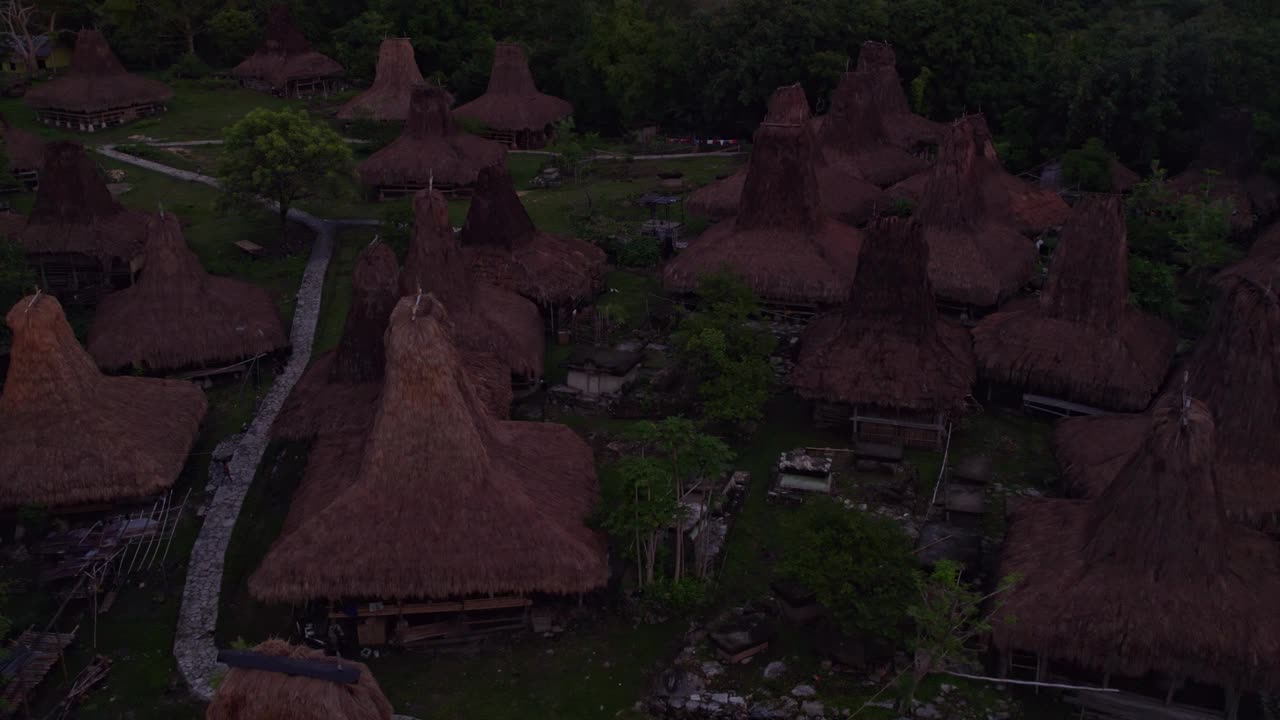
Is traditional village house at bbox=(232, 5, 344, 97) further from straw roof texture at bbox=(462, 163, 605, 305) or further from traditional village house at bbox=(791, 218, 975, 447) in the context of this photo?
traditional village house at bbox=(791, 218, 975, 447)

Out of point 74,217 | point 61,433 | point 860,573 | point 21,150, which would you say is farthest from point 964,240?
point 21,150

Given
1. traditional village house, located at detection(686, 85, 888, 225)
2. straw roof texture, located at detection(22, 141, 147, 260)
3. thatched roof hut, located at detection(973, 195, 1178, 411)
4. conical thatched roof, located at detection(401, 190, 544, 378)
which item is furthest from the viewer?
traditional village house, located at detection(686, 85, 888, 225)

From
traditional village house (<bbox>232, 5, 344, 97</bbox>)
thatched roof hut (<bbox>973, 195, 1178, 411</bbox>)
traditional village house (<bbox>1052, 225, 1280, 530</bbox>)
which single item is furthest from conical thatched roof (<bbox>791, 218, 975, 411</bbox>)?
traditional village house (<bbox>232, 5, 344, 97</bbox>)

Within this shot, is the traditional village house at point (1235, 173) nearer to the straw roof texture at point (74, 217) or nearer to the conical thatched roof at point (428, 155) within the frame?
the conical thatched roof at point (428, 155)

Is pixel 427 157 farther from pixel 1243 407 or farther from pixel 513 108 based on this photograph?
pixel 1243 407

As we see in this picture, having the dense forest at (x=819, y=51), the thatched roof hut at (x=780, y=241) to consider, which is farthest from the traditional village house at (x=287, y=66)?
the thatched roof hut at (x=780, y=241)

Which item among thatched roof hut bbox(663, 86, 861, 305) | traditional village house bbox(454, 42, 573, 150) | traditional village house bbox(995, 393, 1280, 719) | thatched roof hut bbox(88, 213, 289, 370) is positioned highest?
traditional village house bbox(454, 42, 573, 150)

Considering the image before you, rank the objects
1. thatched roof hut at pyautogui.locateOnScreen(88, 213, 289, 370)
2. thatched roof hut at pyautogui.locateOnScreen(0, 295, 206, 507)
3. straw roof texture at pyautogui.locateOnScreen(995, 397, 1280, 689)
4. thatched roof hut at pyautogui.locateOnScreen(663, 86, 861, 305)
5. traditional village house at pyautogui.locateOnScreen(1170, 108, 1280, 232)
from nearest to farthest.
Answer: straw roof texture at pyautogui.locateOnScreen(995, 397, 1280, 689) → thatched roof hut at pyautogui.locateOnScreen(0, 295, 206, 507) → thatched roof hut at pyautogui.locateOnScreen(88, 213, 289, 370) → thatched roof hut at pyautogui.locateOnScreen(663, 86, 861, 305) → traditional village house at pyautogui.locateOnScreen(1170, 108, 1280, 232)
